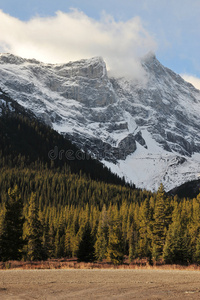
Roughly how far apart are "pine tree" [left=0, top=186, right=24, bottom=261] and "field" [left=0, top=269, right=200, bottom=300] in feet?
79.6

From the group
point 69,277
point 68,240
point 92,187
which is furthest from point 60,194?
point 69,277

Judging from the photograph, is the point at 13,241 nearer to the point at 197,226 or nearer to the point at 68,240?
the point at 197,226

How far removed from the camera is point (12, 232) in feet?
130

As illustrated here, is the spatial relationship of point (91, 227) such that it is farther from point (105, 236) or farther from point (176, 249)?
point (176, 249)

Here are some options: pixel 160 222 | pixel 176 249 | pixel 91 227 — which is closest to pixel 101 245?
pixel 91 227

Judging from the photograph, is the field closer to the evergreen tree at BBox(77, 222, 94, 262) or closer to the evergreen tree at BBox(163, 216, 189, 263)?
the evergreen tree at BBox(163, 216, 189, 263)

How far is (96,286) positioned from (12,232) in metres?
28.9

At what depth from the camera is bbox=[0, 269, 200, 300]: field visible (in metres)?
11.8

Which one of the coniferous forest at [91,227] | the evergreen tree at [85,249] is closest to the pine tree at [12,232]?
the coniferous forest at [91,227]

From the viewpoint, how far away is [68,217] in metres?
92.4

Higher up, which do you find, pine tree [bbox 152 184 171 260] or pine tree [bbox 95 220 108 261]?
pine tree [bbox 152 184 171 260]

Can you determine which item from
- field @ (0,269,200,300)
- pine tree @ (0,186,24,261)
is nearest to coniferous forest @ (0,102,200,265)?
pine tree @ (0,186,24,261)

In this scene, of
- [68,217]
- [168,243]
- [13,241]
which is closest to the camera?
[13,241]

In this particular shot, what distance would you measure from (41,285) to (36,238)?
125 ft
